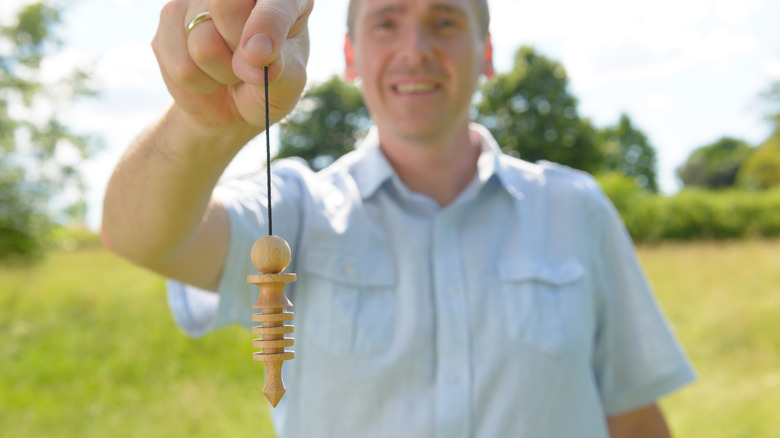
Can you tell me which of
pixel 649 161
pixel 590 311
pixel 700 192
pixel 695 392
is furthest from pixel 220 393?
pixel 649 161

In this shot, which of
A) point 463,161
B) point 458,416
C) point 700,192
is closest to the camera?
point 458,416

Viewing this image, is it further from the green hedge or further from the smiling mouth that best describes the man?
the green hedge

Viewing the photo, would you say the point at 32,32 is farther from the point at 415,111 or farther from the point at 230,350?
the point at 415,111

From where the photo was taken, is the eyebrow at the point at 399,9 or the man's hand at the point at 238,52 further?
the eyebrow at the point at 399,9

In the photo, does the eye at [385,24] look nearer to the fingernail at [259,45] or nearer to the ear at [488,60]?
the ear at [488,60]

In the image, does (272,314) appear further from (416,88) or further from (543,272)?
(543,272)

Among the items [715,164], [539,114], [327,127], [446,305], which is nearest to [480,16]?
[446,305]

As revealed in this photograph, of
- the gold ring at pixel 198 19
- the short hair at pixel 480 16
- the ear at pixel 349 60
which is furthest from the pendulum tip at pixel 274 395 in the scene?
the ear at pixel 349 60
